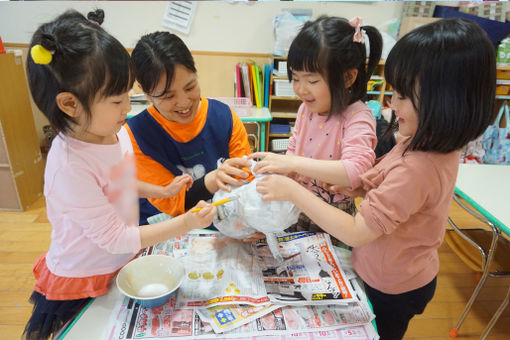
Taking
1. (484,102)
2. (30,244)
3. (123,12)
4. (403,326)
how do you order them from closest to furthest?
(484,102)
(403,326)
(30,244)
(123,12)

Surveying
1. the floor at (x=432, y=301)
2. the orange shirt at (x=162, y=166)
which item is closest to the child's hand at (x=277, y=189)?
the orange shirt at (x=162, y=166)

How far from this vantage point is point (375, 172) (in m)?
0.85

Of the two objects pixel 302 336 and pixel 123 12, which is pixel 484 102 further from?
pixel 123 12

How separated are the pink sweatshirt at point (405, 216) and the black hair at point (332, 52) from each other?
0.28 meters

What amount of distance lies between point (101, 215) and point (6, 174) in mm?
2446

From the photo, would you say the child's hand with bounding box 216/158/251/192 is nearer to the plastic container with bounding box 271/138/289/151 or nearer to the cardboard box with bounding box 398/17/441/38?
the plastic container with bounding box 271/138/289/151

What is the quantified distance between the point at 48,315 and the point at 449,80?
116cm

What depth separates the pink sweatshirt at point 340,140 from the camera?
942mm

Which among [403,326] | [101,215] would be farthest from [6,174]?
[403,326]

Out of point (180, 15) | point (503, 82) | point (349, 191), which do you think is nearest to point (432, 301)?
point (349, 191)

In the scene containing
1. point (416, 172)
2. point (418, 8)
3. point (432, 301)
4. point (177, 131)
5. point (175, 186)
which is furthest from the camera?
point (418, 8)

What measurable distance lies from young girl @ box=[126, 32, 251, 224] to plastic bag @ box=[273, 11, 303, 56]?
193 cm

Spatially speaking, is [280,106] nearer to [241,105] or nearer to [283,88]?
[283,88]

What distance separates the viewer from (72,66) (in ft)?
2.17
